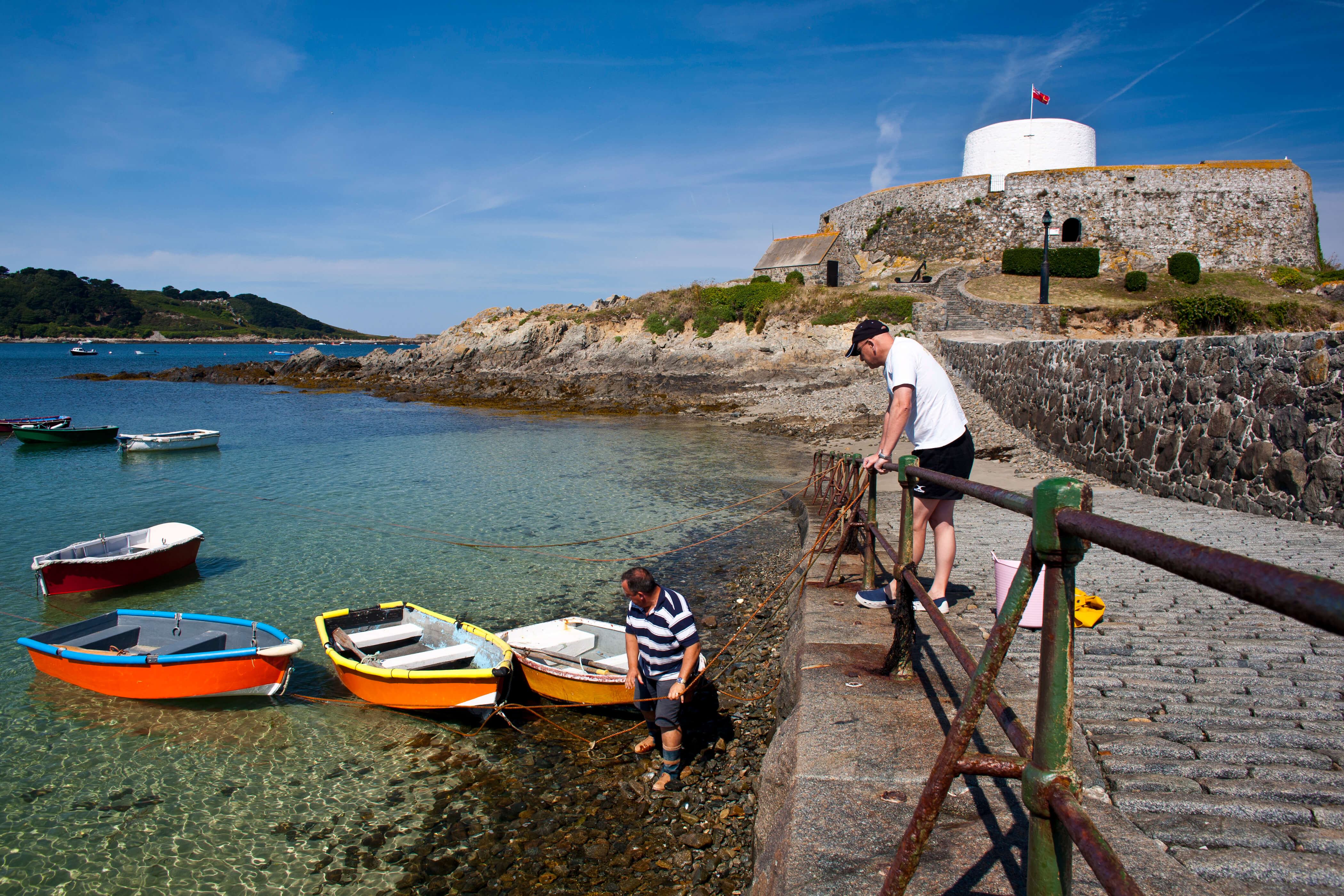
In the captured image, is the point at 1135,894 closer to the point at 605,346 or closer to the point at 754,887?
the point at 754,887

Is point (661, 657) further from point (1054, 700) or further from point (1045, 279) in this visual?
point (1045, 279)

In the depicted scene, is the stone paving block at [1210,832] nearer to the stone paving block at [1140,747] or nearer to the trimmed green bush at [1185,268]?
the stone paving block at [1140,747]

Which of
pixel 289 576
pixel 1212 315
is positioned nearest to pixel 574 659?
pixel 289 576

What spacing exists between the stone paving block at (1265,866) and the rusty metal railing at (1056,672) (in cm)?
138

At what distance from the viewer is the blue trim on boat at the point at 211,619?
7.39 m

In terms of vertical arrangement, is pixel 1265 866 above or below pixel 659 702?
above

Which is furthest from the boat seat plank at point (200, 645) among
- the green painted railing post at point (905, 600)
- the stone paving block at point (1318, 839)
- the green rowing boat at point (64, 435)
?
the green rowing boat at point (64, 435)

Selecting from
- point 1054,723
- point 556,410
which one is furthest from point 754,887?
point 556,410

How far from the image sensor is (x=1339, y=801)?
287 centimetres

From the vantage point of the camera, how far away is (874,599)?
5523mm

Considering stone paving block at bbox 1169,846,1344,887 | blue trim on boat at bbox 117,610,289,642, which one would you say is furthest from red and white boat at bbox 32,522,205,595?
stone paving block at bbox 1169,846,1344,887

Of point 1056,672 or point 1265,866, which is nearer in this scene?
point 1056,672

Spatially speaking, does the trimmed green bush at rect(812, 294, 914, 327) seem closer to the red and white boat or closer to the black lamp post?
the black lamp post

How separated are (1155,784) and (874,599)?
2.53 metres
